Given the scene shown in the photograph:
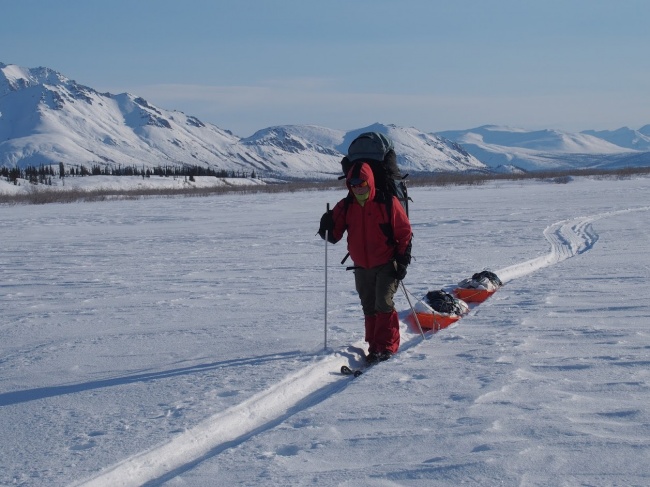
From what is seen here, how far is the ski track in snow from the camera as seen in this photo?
4.13 meters

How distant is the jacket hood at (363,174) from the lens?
6191 millimetres

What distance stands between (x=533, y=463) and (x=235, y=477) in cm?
159

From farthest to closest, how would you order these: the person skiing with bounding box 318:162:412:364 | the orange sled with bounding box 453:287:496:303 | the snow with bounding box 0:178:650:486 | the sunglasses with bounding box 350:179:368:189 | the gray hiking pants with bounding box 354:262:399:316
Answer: the orange sled with bounding box 453:287:496:303, the gray hiking pants with bounding box 354:262:399:316, the person skiing with bounding box 318:162:412:364, the sunglasses with bounding box 350:179:368:189, the snow with bounding box 0:178:650:486

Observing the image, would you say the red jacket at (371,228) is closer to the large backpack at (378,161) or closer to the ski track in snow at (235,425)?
the large backpack at (378,161)

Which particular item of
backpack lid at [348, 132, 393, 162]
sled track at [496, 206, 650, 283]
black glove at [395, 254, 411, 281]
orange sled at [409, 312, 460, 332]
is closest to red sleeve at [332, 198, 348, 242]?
backpack lid at [348, 132, 393, 162]

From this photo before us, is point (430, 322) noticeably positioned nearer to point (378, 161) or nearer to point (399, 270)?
point (399, 270)

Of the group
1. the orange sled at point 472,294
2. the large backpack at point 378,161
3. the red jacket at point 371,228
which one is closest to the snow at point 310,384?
the orange sled at point 472,294

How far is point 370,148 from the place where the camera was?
6441 mm

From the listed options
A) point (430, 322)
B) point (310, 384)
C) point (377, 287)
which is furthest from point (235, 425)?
point (430, 322)

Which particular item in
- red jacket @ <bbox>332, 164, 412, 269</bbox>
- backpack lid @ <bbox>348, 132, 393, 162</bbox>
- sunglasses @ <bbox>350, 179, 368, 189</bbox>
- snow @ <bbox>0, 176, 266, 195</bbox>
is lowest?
snow @ <bbox>0, 176, 266, 195</bbox>

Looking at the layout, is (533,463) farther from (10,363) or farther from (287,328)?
(10,363)

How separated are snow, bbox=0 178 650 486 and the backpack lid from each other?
5.75 feet

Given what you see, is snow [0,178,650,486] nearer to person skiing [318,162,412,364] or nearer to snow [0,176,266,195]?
person skiing [318,162,412,364]

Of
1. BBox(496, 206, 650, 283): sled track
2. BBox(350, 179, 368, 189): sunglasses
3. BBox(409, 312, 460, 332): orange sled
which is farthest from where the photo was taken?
BBox(496, 206, 650, 283): sled track
